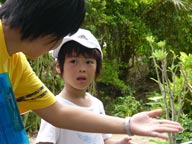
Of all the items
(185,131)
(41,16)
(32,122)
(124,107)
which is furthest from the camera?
(124,107)

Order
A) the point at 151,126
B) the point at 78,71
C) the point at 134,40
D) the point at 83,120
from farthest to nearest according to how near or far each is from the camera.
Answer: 1. the point at 134,40
2. the point at 78,71
3. the point at 83,120
4. the point at 151,126

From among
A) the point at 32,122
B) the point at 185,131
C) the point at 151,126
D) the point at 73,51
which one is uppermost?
the point at 73,51

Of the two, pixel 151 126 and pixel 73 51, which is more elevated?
pixel 73 51

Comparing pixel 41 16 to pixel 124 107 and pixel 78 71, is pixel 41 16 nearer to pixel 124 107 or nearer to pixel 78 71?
pixel 78 71

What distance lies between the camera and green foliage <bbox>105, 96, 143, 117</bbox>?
209 inches

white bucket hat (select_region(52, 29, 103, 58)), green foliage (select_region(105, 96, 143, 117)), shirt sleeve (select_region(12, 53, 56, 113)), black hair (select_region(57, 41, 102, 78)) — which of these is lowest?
green foliage (select_region(105, 96, 143, 117))

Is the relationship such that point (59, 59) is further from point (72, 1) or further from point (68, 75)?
point (72, 1)

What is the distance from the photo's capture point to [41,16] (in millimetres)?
1325

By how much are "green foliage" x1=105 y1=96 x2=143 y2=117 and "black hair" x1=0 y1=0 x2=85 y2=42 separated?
373 centimetres

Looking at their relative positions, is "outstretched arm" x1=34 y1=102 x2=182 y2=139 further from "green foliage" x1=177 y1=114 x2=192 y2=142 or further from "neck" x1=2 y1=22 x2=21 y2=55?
"green foliage" x1=177 y1=114 x2=192 y2=142

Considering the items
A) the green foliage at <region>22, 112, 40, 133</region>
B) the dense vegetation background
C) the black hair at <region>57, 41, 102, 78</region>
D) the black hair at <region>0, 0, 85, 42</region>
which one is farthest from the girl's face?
A: the dense vegetation background

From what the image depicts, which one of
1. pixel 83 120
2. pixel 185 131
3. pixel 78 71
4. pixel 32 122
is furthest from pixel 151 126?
pixel 32 122

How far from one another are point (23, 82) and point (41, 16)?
26 centimetres

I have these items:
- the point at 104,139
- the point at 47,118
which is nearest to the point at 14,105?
the point at 47,118
